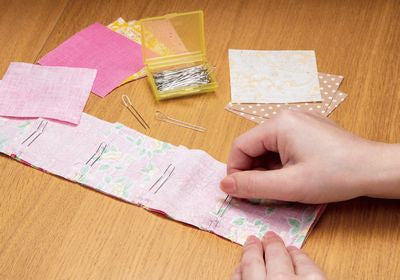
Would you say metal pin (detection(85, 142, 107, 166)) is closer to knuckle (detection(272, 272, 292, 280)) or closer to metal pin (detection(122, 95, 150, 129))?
metal pin (detection(122, 95, 150, 129))

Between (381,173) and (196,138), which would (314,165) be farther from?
(196,138)

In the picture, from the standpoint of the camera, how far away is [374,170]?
80cm

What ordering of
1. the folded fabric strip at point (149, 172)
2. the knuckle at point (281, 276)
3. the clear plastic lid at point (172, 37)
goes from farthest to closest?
the clear plastic lid at point (172, 37)
the folded fabric strip at point (149, 172)
the knuckle at point (281, 276)

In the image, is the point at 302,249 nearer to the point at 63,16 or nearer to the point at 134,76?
the point at 134,76

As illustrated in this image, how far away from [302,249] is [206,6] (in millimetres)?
677

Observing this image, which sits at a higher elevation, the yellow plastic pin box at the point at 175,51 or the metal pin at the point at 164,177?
the yellow plastic pin box at the point at 175,51

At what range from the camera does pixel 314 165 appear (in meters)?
0.78

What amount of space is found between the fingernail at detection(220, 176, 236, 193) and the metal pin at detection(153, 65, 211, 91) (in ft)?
0.90

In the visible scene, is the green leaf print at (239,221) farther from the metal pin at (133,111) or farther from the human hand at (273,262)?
the metal pin at (133,111)

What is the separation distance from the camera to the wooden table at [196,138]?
2.56ft

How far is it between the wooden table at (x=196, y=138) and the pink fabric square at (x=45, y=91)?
1.4 inches

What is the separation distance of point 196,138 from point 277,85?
0.22m

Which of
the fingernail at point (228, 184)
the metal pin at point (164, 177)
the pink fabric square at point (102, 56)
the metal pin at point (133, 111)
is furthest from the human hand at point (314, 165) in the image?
the pink fabric square at point (102, 56)

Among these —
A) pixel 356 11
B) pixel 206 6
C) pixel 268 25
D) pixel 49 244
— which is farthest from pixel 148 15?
pixel 49 244
